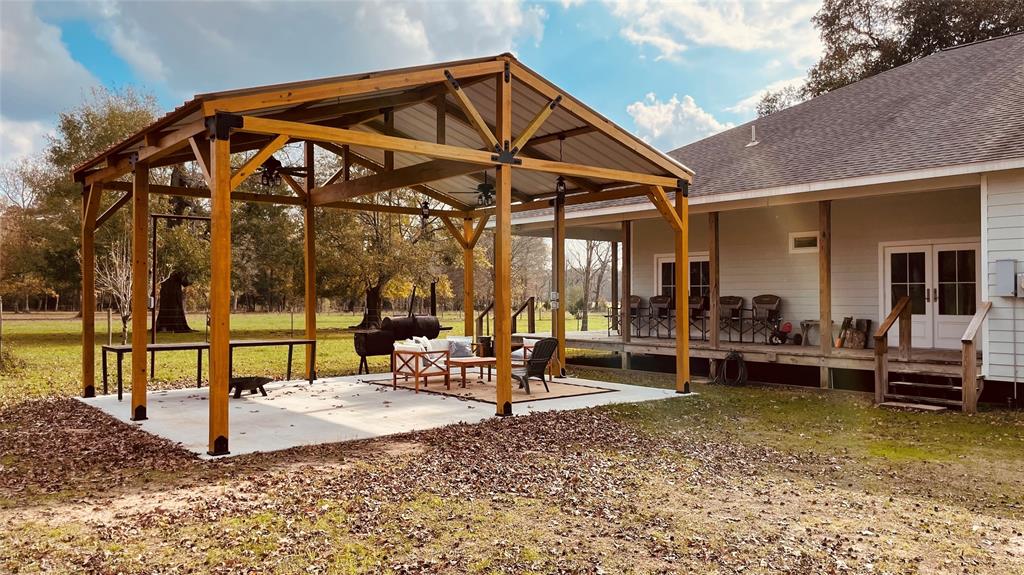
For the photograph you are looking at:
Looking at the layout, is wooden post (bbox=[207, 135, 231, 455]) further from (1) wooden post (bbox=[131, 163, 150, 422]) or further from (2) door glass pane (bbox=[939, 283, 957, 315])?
(2) door glass pane (bbox=[939, 283, 957, 315])

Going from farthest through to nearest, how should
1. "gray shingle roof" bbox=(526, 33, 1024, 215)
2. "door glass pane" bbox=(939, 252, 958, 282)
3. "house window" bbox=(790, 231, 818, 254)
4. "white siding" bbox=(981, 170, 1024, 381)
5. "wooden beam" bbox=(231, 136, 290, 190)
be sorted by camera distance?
"house window" bbox=(790, 231, 818, 254)
"door glass pane" bbox=(939, 252, 958, 282)
"gray shingle roof" bbox=(526, 33, 1024, 215)
"white siding" bbox=(981, 170, 1024, 381)
"wooden beam" bbox=(231, 136, 290, 190)

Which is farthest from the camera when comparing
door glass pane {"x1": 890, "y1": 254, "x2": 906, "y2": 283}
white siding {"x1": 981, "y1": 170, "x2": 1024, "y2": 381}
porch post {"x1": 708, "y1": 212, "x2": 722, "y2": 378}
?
porch post {"x1": 708, "y1": 212, "x2": 722, "y2": 378}

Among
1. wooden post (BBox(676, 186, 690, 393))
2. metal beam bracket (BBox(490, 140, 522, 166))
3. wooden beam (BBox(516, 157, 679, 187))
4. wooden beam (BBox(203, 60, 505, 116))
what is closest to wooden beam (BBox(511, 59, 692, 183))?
wooden beam (BBox(516, 157, 679, 187))

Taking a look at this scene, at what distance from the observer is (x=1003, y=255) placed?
8.41 meters

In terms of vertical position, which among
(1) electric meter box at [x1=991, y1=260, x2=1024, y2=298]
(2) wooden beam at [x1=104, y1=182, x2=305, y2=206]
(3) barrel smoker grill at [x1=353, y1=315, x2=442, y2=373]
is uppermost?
(2) wooden beam at [x1=104, y1=182, x2=305, y2=206]

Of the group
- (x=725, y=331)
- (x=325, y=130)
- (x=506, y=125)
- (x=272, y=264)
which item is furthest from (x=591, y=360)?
(x=272, y=264)

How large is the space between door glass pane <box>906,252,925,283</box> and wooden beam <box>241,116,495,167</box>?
6.93 m

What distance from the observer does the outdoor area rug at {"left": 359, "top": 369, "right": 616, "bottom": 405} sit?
9008mm

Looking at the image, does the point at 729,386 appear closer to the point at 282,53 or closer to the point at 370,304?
the point at 370,304

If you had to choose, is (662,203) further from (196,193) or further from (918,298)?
(196,193)

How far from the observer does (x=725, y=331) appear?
43.0 feet

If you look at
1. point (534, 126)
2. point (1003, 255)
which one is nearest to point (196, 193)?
point (534, 126)

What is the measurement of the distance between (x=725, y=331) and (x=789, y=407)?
429cm

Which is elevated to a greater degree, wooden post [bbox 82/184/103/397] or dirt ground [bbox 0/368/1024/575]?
wooden post [bbox 82/184/103/397]
